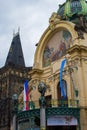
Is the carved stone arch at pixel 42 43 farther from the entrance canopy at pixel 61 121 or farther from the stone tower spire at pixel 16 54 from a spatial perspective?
the stone tower spire at pixel 16 54

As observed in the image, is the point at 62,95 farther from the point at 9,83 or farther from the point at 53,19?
the point at 9,83

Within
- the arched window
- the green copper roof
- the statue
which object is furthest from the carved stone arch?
the arched window

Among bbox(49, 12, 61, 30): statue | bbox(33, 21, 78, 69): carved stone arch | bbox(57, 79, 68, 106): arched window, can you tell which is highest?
bbox(49, 12, 61, 30): statue

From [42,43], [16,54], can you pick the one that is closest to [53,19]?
[42,43]

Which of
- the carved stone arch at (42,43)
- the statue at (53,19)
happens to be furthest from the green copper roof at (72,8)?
the carved stone arch at (42,43)

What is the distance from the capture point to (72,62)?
2573 cm

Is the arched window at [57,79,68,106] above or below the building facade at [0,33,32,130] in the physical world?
below

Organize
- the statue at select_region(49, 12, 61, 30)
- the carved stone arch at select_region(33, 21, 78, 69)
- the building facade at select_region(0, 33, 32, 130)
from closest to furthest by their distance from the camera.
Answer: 1. the carved stone arch at select_region(33, 21, 78, 69)
2. the statue at select_region(49, 12, 61, 30)
3. the building facade at select_region(0, 33, 32, 130)

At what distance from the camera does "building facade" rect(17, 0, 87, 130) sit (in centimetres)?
2223

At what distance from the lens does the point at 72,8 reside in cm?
3362

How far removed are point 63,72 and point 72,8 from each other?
1034cm

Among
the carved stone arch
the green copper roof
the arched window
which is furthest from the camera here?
the green copper roof

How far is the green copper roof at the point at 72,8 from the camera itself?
108 feet

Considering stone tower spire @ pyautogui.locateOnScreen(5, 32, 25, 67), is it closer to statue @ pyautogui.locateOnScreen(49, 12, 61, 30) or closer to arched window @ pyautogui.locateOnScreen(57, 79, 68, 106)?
statue @ pyautogui.locateOnScreen(49, 12, 61, 30)
